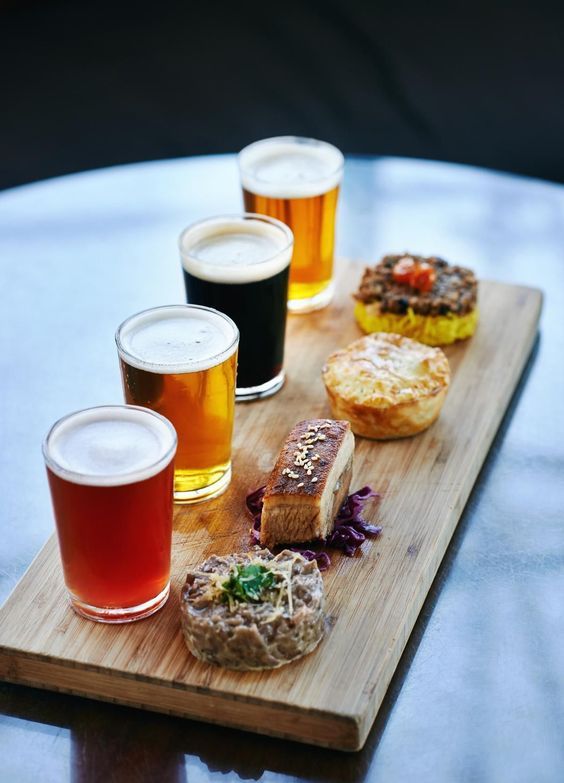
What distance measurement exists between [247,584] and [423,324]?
132 cm

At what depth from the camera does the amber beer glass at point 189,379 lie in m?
2.47

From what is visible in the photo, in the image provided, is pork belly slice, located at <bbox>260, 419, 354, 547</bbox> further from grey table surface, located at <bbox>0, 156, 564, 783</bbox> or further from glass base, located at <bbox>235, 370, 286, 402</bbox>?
glass base, located at <bbox>235, 370, 286, 402</bbox>

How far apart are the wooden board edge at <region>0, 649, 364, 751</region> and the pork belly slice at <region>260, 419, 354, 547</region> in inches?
17.9

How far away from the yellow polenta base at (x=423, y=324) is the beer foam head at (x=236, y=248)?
435 mm

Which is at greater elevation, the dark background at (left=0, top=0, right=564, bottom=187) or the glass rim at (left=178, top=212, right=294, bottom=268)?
the glass rim at (left=178, top=212, right=294, bottom=268)

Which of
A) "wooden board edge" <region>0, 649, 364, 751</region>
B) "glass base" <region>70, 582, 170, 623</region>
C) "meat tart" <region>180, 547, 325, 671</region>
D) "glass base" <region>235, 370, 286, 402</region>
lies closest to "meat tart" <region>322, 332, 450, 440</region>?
"glass base" <region>235, 370, 286, 402</region>

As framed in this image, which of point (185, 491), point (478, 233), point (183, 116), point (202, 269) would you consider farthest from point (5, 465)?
point (183, 116)

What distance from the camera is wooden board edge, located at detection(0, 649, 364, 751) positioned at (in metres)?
2.05

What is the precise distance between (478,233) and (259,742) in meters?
2.26

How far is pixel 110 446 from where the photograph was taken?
2.17 metres

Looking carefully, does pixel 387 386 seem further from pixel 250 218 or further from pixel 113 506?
pixel 113 506

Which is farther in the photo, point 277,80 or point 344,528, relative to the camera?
point 277,80

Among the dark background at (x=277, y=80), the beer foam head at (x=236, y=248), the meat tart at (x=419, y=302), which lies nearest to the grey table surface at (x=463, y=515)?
the meat tart at (x=419, y=302)

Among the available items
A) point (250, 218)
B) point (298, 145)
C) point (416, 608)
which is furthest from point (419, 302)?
point (416, 608)
